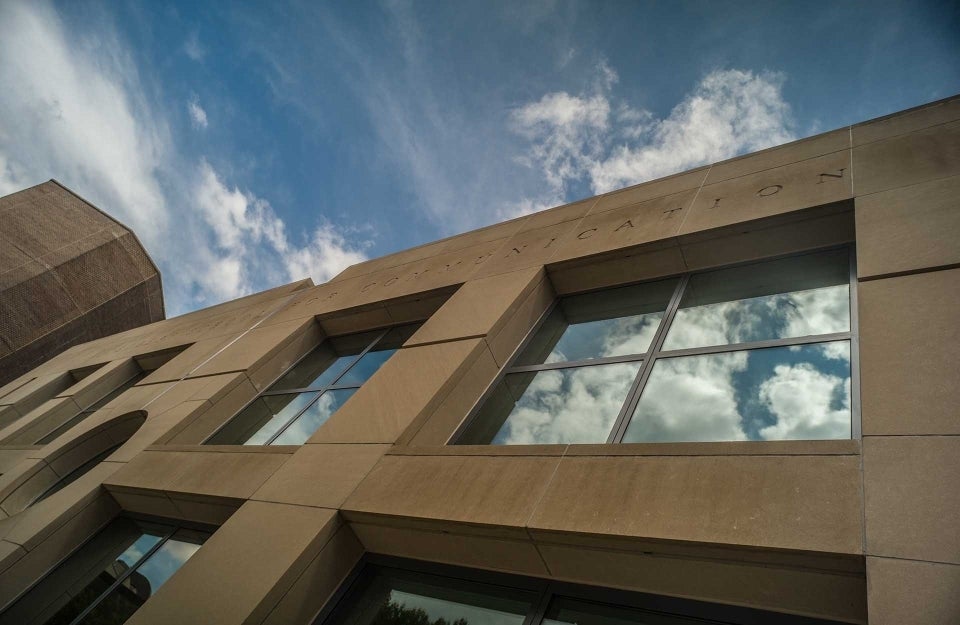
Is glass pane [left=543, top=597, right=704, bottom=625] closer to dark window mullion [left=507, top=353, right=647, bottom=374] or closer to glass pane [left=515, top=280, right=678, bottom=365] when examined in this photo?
dark window mullion [left=507, top=353, right=647, bottom=374]

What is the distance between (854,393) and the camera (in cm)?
397

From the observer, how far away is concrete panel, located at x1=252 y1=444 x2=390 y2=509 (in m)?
5.05

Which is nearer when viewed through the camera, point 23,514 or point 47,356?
point 23,514

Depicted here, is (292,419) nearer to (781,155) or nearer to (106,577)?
(106,577)

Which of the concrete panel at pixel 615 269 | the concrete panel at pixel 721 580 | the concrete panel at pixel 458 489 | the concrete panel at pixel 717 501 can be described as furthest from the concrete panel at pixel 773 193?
the concrete panel at pixel 721 580

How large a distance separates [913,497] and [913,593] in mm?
583

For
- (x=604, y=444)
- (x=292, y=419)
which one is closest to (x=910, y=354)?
(x=604, y=444)

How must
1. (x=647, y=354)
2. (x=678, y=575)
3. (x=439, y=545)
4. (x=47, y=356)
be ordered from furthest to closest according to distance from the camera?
(x=47, y=356)
(x=647, y=354)
(x=439, y=545)
(x=678, y=575)

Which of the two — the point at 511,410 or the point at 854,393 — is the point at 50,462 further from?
the point at 854,393

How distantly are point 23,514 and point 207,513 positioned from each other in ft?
12.1

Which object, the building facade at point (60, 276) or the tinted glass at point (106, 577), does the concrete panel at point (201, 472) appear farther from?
the building facade at point (60, 276)

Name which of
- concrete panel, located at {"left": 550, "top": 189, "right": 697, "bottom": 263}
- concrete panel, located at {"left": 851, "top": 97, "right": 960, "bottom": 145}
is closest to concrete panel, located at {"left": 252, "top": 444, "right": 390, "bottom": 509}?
concrete panel, located at {"left": 550, "top": 189, "right": 697, "bottom": 263}

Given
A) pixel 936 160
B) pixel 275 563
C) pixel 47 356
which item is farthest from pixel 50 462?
pixel 47 356

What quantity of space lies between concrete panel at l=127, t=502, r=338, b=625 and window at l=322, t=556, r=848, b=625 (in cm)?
59
